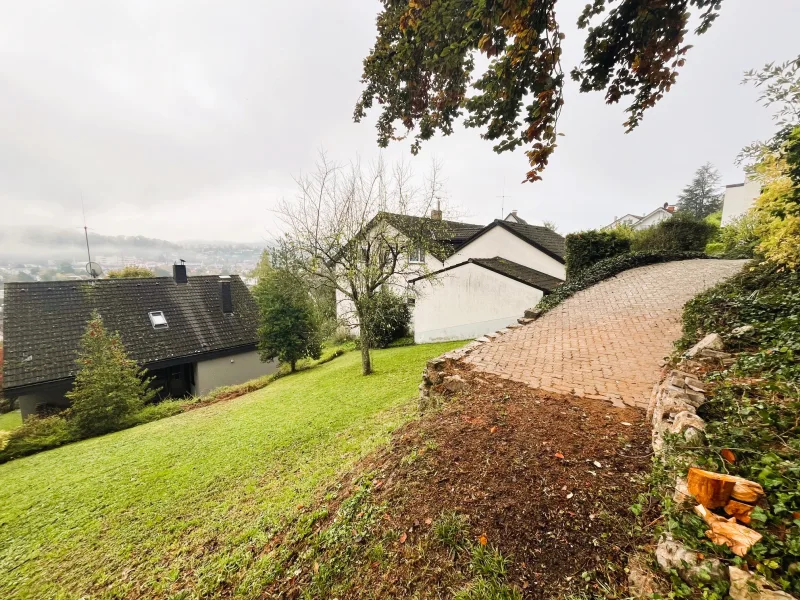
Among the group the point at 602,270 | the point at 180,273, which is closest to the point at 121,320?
the point at 180,273

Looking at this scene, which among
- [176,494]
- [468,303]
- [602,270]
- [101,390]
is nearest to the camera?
[176,494]

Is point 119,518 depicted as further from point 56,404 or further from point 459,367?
point 56,404

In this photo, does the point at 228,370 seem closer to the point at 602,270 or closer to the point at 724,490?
the point at 724,490

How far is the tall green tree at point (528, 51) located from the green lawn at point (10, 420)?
21.6 meters

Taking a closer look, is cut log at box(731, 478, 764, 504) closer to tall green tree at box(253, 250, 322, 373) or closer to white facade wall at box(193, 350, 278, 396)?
tall green tree at box(253, 250, 322, 373)

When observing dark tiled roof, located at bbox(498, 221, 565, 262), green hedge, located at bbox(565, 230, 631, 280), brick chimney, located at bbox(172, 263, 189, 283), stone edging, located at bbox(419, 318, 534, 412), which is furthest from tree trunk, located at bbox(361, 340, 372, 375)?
brick chimney, located at bbox(172, 263, 189, 283)

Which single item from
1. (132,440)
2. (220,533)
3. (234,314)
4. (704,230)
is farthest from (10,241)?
(704,230)

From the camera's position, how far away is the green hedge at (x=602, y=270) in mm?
10036

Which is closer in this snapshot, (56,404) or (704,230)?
(56,404)

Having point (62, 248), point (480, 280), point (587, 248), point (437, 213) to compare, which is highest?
point (62, 248)

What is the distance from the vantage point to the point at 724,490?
161cm

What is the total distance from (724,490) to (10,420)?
25.1 metres

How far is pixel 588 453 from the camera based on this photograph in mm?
2760

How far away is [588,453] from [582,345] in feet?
13.4
